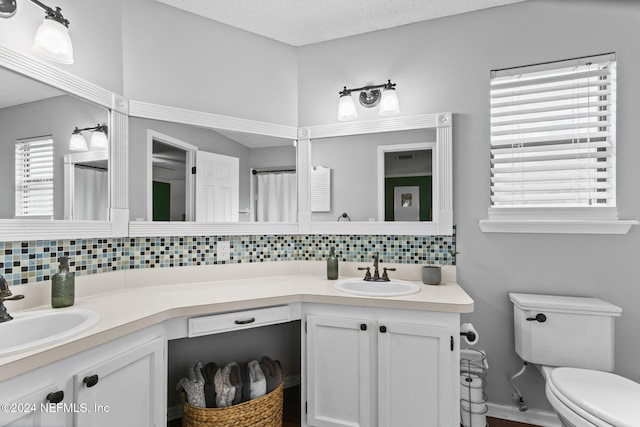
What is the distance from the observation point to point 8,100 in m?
1.41

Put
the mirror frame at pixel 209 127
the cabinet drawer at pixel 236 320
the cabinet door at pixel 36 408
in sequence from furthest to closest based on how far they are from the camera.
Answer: the mirror frame at pixel 209 127, the cabinet drawer at pixel 236 320, the cabinet door at pixel 36 408

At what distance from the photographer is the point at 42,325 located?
1374 mm

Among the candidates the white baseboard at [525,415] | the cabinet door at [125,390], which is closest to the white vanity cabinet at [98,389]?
the cabinet door at [125,390]

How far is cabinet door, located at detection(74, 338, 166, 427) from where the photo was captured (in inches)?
45.8

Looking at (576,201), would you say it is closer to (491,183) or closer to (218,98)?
(491,183)

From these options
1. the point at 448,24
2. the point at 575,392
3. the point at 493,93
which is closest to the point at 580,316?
the point at 575,392

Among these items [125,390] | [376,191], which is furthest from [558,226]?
[125,390]

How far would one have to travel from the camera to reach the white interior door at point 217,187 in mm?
2137

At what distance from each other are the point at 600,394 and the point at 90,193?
2539 millimetres

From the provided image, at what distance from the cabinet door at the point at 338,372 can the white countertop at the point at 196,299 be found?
0.15 m

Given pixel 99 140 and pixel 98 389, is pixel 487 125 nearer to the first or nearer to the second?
pixel 99 140

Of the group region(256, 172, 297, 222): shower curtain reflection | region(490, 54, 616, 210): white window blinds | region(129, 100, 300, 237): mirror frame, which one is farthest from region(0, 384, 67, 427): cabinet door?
region(490, 54, 616, 210): white window blinds

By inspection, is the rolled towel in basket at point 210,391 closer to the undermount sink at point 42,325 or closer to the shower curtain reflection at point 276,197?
the undermount sink at point 42,325

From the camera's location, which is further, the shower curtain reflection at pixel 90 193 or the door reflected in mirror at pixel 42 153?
the shower curtain reflection at pixel 90 193
